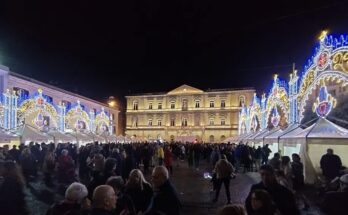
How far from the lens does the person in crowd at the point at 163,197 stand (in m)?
Result: 4.70

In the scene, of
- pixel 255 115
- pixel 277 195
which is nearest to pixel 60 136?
pixel 255 115

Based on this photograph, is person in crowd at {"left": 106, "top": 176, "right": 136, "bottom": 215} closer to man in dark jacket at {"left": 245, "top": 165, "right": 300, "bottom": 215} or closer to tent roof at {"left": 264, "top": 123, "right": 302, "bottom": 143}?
man in dark jacket at {"left": 245, "top": 165, "right": 300, "bottom": 215}

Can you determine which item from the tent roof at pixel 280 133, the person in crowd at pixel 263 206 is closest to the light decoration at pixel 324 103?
the tent roof at pixel 280 133

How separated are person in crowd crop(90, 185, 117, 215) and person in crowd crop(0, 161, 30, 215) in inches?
80.8

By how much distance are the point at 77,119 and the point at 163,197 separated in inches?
1289

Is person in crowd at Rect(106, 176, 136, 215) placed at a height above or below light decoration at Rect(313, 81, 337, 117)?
below

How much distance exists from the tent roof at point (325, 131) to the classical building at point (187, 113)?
67.2m

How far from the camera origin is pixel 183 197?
11891mm

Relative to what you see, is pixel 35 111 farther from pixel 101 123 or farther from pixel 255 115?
pixel 255 115

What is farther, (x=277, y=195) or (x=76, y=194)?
(x=277, y=195)

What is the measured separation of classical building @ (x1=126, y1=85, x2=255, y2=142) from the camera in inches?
3265

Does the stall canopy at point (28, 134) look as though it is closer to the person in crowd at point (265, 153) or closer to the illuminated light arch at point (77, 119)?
the illuminated light arch at point (77, 119)

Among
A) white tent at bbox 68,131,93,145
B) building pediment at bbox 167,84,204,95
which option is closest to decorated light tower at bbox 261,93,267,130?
white tent at bbox 68,131,93,145

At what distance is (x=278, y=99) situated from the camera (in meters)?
20.7
